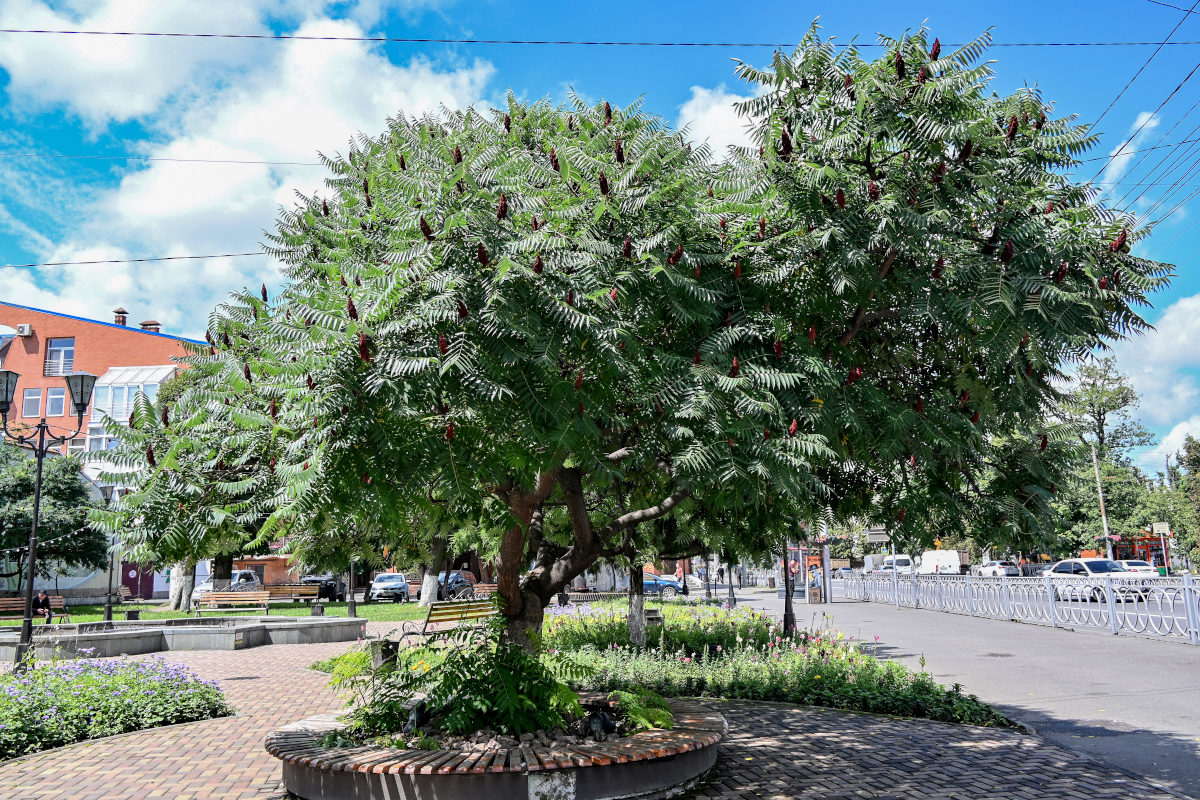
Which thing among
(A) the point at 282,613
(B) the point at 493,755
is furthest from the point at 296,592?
(B) the point at 493,755

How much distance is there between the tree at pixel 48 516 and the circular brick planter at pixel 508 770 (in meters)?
30.1

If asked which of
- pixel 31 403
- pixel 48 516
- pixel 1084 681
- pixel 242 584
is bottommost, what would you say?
pixel 1084 681

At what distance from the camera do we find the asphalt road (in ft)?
28.0

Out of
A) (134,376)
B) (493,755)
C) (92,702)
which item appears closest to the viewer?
(493,755)

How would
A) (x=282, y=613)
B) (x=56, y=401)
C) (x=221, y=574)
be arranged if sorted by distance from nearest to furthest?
(x=282, y=613)
(x=221, y=574)
(x=56, y=401)

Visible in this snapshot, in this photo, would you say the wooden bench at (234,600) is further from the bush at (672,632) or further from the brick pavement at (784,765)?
the brick pavement at (784,765)

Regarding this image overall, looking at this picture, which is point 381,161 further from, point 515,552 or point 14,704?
point 14,704

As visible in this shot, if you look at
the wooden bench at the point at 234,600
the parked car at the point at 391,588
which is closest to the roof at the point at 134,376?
the parked car at the point at 391,588

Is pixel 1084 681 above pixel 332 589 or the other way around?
the other way around

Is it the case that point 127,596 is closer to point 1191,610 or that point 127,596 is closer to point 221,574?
point 221,574

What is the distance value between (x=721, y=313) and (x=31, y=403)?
57291mm

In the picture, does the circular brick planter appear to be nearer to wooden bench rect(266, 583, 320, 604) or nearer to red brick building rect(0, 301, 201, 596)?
wooden bench rect(266, 583, 320, 604)

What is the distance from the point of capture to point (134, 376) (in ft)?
160

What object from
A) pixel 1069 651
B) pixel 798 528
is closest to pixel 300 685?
pixel 798 528
